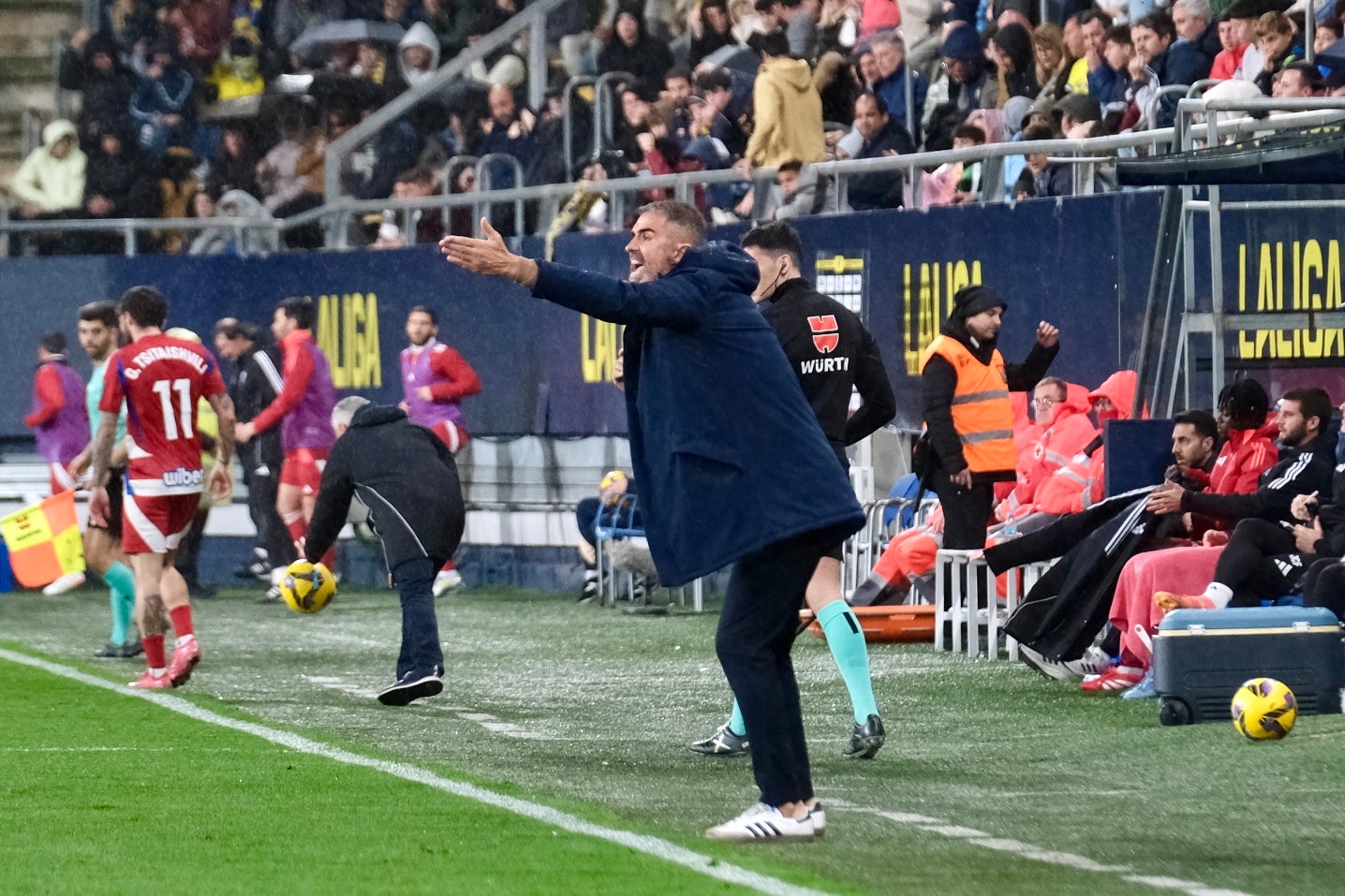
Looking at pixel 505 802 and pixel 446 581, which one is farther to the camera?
pixel 446 581

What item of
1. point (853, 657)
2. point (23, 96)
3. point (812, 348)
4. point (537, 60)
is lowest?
point (853, 657)

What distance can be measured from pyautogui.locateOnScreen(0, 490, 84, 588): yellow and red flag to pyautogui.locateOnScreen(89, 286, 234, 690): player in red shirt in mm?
6841

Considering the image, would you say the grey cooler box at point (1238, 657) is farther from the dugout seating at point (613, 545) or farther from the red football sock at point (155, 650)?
the dugout seating at point (613, 545)

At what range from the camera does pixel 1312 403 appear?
10914 mm

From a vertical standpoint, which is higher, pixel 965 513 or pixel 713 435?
pixel 713 435

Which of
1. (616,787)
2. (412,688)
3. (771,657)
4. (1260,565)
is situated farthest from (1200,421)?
(771,657)

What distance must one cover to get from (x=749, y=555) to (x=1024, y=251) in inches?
333

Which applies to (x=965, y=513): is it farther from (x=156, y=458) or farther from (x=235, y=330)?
(x=235, y=330)

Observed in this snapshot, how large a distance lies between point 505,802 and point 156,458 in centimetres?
488

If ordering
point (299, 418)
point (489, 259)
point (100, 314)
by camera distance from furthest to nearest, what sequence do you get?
point (299, 418) < point (100, 314) < point (489, 259)

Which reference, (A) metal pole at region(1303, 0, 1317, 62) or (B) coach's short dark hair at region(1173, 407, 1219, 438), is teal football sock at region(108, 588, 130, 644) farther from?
(A) metal pole at region(1303, 0, 1317, 62)

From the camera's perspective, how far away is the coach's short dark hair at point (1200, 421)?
11516mm

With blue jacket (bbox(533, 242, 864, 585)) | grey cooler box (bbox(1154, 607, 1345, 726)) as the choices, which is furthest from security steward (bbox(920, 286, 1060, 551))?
blue jacket (bbox(533, 242, 864, 585))

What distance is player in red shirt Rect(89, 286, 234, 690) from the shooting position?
38.6 ft
